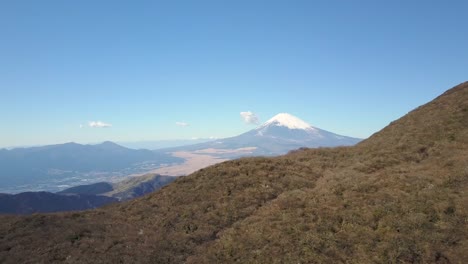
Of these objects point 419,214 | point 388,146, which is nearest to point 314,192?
point 419,214

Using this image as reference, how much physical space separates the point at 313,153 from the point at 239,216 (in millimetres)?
24198

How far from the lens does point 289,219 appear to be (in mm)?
26328

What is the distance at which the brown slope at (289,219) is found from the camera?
70.0 ft

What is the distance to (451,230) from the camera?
2097 centimetres

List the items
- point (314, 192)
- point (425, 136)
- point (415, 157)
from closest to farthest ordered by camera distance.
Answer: point (314, 192) < point (415, 157) < point (425, 136)

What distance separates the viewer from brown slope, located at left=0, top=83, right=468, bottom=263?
21.3m

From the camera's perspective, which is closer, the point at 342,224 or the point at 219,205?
the point at 342,224

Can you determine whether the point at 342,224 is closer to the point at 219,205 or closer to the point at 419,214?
the point at 419,214

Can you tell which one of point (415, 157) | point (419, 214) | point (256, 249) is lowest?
point (256, 249)

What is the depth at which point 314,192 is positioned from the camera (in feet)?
104

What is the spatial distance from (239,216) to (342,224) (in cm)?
959

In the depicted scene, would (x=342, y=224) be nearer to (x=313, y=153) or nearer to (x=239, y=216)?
(x=239, y=216)

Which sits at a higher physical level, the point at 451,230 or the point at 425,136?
the point at 425,136

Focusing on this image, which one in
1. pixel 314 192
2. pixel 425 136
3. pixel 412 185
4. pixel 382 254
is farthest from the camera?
pixel 425 136
